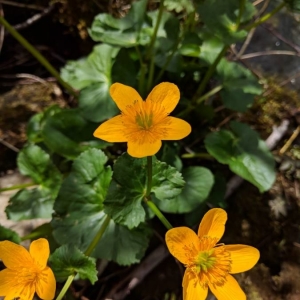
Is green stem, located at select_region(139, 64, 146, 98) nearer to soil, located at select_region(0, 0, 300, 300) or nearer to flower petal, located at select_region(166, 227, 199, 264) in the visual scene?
soil, located at select_region(0, 0, 300, 300)

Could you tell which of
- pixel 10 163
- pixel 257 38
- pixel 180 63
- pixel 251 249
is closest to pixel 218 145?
pixel 180 63

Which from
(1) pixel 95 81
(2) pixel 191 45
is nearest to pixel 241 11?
(2) pixel 191 45

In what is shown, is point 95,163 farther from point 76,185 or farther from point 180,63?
point 180,63

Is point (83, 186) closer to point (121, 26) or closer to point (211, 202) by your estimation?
point (211, 202)

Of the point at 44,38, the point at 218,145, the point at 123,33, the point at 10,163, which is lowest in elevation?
the point at 10,163

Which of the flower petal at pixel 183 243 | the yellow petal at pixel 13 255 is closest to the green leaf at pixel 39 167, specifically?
the yellow petal at pixel 13 255

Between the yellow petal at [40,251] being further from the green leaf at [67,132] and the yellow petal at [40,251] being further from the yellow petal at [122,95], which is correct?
the green leaf at [67,132]
